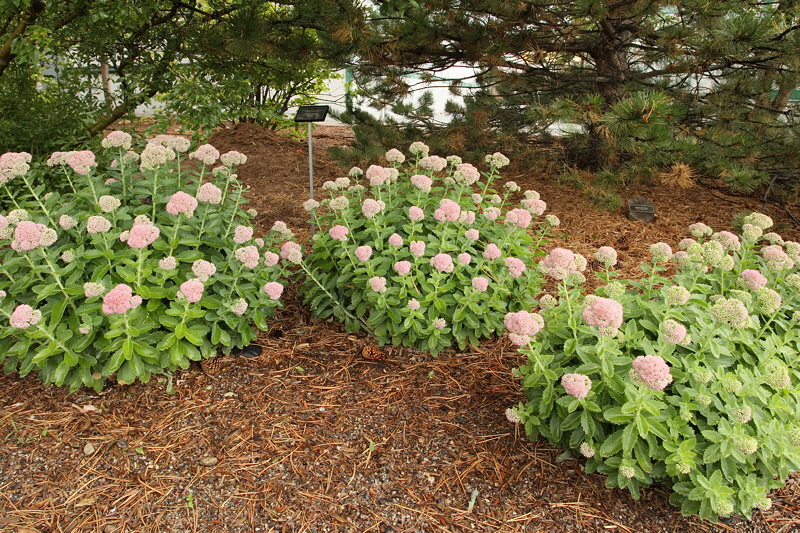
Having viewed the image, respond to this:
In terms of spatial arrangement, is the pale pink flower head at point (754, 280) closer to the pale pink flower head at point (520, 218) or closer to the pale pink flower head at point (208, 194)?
the pale pink flower head at point (520, 218)

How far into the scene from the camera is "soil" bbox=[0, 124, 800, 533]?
1769 millimetres

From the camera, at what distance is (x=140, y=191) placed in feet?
7.62

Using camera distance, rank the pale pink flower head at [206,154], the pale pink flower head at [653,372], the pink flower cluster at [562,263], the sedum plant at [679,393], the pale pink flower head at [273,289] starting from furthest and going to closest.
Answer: the pale pink flower head at [206,154], the pale pink flower head at [273,289], the pink flower cluster at [562,263], the sedum plant at [679,393], the pale pink flower head at [653,372]

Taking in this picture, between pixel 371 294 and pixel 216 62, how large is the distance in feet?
9.40

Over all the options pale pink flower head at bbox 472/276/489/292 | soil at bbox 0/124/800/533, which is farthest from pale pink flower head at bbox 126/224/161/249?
pale pink flower head at bbox 472/276/489/292

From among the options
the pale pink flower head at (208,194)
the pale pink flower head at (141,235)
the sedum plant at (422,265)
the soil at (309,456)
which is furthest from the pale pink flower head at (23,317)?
the sedum plant at (422,265)

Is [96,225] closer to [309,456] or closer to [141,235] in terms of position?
[141,235]

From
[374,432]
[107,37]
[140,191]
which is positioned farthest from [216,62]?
[374,432]

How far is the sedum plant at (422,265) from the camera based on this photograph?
238 cm

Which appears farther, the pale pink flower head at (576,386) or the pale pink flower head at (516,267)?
the pale pink flower head at (516,267)

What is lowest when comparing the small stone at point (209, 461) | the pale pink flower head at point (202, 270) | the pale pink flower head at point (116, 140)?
the small stone at point (209, 461)

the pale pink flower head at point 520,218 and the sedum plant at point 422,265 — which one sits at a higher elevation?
the pale pink flower head at point 520,218

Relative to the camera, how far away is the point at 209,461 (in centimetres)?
198

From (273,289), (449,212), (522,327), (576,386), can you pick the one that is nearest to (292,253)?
(273,289)
